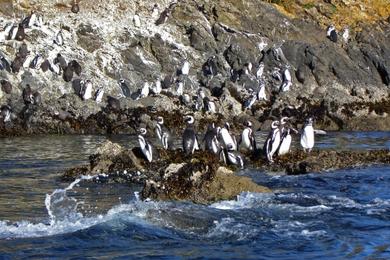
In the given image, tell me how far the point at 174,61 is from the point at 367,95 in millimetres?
9360

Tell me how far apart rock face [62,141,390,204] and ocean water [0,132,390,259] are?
0.41 metres

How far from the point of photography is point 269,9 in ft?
133

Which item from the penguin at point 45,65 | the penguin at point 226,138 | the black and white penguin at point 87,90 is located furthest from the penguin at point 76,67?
the penguin at point 226,138

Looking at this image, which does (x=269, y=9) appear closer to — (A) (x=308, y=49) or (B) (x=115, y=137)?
(A) (x=308, y=49)

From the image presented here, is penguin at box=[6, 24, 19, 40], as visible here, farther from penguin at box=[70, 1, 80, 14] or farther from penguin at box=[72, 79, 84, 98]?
penguin at box=[70, 1, 80, 14]

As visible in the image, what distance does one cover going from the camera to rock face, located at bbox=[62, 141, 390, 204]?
1320 centimetres

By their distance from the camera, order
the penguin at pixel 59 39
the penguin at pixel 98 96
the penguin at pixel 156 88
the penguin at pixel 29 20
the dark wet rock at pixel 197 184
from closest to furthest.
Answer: the dark wet rock at pixel 197 184 < the penguin at pixel 98 96 < the penguin at pixel 156 88 < the penguin at pixel 29 20 < the penguin at pixel 59 39

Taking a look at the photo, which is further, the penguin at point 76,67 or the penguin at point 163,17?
the penguin at point 163,17

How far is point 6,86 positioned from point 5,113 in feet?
6.39

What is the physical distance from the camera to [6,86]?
1252 inches

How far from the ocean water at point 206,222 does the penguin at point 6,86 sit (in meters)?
15.8

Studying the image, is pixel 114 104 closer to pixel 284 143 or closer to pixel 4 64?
pixel 4 64

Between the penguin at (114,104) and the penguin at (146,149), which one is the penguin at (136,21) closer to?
the penguin at (114,104)

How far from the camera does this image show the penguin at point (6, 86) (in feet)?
104
